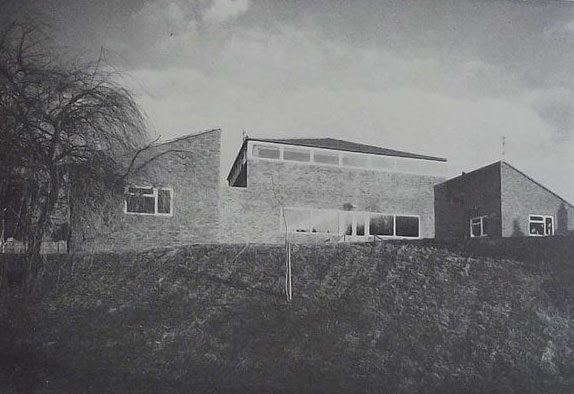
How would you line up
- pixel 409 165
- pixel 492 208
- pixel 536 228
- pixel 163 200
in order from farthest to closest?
pixel 492 208
pixel 536 228
pixel 409 165
pixel 163 200

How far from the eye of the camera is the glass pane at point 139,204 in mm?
4465

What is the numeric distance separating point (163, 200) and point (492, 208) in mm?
4046

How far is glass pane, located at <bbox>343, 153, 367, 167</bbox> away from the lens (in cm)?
624

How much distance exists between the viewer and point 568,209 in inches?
195

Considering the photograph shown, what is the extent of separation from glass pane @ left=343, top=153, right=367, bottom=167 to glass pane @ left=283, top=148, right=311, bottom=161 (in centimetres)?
42

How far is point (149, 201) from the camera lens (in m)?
4.63

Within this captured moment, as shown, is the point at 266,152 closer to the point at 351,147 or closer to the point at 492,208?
the point at 351,147

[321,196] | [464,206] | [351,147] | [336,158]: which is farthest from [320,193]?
[464,206]

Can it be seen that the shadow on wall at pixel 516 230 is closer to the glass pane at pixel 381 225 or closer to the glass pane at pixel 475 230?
the glass pane at pixel 475 230

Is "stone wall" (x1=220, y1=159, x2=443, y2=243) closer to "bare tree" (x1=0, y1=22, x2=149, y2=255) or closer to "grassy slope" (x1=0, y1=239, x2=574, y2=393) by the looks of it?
"grassy slope" (x1=0, y1=239, x2=574, y2=393)

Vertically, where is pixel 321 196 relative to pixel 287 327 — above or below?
above

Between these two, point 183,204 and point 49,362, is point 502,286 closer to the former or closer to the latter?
point 183,204

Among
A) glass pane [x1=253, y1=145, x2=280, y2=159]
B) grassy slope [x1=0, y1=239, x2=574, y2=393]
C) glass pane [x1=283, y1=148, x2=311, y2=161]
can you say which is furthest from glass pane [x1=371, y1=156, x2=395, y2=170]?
grassy slope [x1=0, y1=239, x2=574, y2=393]

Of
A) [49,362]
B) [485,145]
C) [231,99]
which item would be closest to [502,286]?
[485,145]
